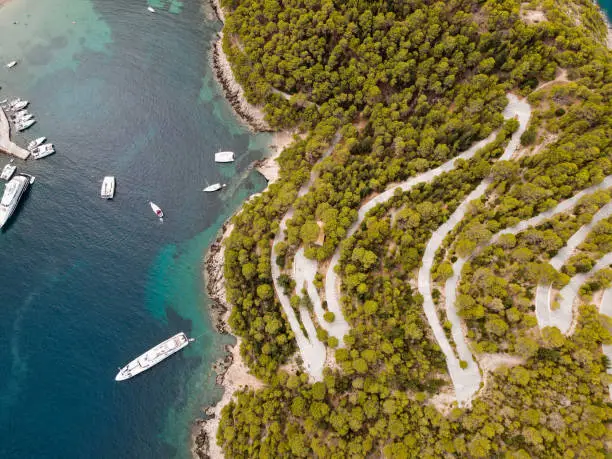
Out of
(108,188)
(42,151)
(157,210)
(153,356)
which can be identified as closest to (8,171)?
(42,151)

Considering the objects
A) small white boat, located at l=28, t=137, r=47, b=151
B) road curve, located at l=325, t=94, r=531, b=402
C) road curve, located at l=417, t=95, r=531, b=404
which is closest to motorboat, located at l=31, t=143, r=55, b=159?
small white boat, located at l=28, t=137, r=47, b=151

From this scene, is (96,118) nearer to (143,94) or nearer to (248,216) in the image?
(143,94)

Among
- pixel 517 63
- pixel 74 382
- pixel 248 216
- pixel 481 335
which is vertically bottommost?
pixel 74 382

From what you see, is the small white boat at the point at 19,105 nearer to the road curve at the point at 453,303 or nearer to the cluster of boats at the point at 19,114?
the cluster of boats at the point at 19,114

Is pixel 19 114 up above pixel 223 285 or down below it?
above

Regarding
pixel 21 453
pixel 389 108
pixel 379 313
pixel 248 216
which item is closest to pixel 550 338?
pixel 379 313

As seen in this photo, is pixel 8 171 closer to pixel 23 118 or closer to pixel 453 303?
pixel 23 118

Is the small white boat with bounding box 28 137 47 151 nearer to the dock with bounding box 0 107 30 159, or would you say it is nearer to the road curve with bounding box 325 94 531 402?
the dock with bounding box 0 107 30 159
